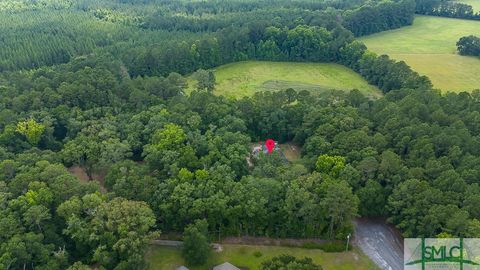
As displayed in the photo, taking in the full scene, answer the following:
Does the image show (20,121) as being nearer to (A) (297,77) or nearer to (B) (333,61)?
(A) (297,77)

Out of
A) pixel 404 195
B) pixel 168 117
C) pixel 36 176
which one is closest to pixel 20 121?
pixel 36 176

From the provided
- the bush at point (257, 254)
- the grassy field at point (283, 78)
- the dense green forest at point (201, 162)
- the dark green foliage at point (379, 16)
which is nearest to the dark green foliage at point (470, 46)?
the dark green foliage at point (379, 16)

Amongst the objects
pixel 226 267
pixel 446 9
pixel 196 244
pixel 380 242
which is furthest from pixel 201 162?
pixel 446 9

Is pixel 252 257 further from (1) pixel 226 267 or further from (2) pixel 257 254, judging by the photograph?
(1) pixel 226 267

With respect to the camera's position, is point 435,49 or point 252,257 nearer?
point 252,257

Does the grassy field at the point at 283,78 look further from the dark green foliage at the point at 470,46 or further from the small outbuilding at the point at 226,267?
the small outbuilding at the point at 226,267

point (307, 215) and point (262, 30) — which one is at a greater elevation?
point (262, 30)
